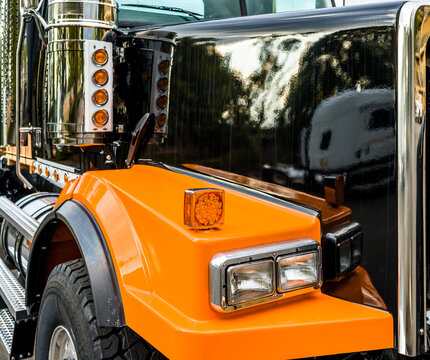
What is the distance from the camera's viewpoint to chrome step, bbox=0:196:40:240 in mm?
3611

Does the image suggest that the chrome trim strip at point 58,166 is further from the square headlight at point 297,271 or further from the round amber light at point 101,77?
the square headlight at point 297,271

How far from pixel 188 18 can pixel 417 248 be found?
2.04 m

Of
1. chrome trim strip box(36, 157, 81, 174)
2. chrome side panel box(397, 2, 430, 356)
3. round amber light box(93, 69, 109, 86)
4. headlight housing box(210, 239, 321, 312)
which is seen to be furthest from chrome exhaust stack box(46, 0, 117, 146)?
chrome side panel box(397, 2, 430, 356)

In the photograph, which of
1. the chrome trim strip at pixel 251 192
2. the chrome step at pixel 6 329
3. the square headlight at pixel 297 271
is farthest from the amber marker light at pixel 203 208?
the chrome step at pixel 6 329

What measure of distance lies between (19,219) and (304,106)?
252 centimetres

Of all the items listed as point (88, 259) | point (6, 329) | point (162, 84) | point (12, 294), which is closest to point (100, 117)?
point (162, 84)

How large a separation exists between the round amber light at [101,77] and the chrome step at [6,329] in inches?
61.5

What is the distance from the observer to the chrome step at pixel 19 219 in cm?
361

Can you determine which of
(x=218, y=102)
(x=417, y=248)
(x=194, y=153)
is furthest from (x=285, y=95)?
(x=417, y=248)

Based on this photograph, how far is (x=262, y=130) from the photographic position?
87.7 inches

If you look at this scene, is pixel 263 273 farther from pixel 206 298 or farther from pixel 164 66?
pixel 164 66

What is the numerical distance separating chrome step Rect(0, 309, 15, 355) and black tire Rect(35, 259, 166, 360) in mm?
599

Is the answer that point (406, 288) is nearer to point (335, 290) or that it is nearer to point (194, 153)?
point (335, 290)

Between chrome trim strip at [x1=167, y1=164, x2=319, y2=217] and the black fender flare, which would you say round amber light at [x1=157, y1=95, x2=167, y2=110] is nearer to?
chrome trim strip at [x1=167, y1=164, x2=319, y2=217]
